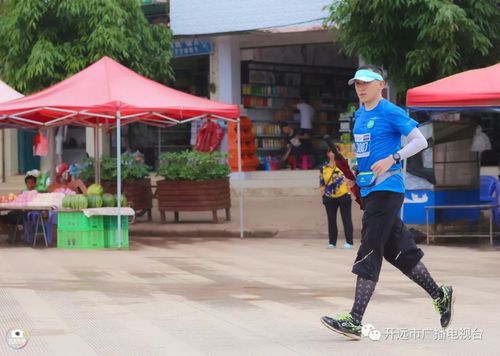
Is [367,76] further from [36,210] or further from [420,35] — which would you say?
[36,210]

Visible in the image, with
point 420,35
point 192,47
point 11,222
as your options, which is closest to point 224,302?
point 11,222

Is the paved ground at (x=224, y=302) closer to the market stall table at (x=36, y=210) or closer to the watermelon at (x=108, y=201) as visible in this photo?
the market stall table at (x=36, y=210)

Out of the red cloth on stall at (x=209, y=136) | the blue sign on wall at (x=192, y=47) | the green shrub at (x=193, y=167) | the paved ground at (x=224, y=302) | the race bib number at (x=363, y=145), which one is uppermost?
the blue sign on wall at (x=192, y=47)

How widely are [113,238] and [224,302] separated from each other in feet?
19.3

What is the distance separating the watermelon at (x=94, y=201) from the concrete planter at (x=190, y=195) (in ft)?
10.3

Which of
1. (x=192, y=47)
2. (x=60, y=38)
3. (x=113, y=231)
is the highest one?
(x=192, y=47)

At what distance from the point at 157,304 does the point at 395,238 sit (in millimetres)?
2807

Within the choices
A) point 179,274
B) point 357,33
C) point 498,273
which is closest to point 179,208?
point 357,33

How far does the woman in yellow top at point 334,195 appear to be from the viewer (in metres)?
14.2

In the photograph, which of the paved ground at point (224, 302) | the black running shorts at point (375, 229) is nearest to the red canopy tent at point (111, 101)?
the paved ground at point (224, 302)

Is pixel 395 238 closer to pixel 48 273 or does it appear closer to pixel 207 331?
pixel 207 331

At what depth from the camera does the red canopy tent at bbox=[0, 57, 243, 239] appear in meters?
14.2

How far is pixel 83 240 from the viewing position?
1448 cm

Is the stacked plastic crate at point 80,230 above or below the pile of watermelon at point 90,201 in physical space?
below
